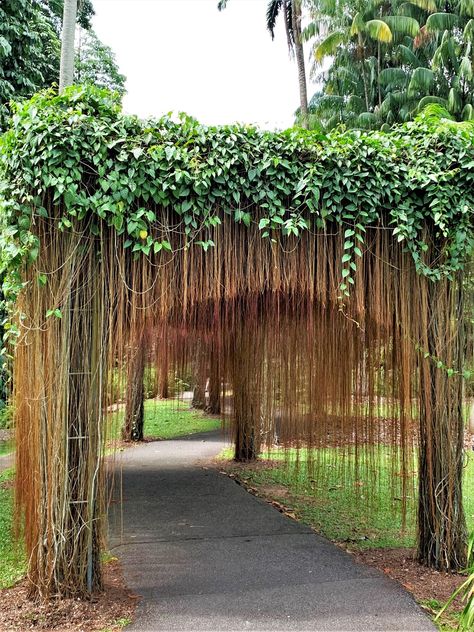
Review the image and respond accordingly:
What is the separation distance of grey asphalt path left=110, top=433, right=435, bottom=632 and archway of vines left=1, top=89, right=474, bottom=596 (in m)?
0.46

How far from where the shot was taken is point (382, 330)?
11.4ft

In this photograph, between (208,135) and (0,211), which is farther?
(208,135)

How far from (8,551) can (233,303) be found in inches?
91.1

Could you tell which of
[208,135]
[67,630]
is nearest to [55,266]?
[208,135]

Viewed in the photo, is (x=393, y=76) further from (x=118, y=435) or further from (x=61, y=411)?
(x=61, y=411)

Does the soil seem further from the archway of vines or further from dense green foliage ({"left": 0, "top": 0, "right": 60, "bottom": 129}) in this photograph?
dense green foliage ({"left": 0, "top": 0, "right": 60, "bottom": 129})

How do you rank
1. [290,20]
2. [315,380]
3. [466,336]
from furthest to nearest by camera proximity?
1. [290,20]
2. [315,380]
3. [466,336]

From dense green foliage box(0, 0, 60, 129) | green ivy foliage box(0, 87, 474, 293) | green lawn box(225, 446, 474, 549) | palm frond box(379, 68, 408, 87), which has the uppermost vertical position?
palm frond box(379, 68, 408, 87)

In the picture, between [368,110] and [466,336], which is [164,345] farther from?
[368,110]

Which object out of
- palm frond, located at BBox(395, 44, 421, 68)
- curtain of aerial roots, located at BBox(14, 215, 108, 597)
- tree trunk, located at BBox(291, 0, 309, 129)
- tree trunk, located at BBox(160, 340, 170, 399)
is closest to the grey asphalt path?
curtain of aerial roots, located at BBox(14, 215, 108, 597)

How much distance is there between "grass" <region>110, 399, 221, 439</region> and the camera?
9752 millimetres

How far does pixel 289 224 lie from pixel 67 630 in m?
2.13

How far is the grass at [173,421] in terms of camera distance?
9.75m

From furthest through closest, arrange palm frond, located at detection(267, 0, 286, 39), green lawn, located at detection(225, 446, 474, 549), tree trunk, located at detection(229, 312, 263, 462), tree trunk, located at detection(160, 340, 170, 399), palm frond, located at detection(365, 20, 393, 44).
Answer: palm frond, located at detection(365, 20, 393, 44), palm frond, located at detection(267, 0, 286, 39), tree trunk, located at detection(160, 340, 170, 399), tree trunk, located at detection(229, 312, 263, 462), green lawn, located at detection(225, 446, 474, 549)
